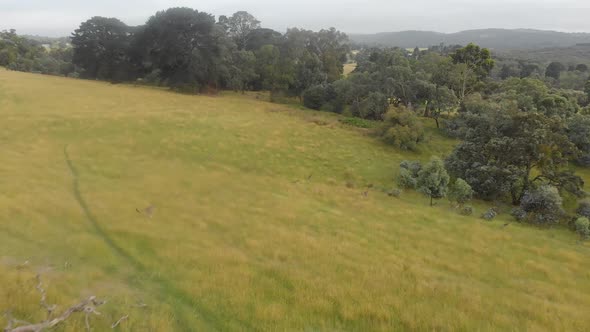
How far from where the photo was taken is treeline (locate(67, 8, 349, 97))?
148 ft

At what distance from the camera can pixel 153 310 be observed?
275 inches

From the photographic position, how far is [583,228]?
15.8 meters

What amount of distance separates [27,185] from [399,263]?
14.6 metres

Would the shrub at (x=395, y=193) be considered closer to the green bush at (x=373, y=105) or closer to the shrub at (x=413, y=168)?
the shrub at (x=413, y=168)

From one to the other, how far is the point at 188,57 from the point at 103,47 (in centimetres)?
1358

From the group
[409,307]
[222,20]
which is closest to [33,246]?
[409,307]

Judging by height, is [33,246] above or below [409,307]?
above

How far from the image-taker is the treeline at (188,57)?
45050mm

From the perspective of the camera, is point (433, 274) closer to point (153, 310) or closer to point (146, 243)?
point (153, 310)

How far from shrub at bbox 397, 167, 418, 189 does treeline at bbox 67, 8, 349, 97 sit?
30.9 m

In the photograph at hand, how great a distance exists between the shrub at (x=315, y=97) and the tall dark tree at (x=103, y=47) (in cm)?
2627

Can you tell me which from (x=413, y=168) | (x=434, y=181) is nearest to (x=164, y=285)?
(x=434, y=181)

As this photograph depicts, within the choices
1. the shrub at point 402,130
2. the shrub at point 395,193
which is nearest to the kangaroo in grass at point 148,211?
the shrub at point 395,193

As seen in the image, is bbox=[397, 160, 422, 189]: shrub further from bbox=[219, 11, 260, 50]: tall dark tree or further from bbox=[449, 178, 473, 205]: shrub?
bbox=[219, 11, 260, 50]: tall dark tree
